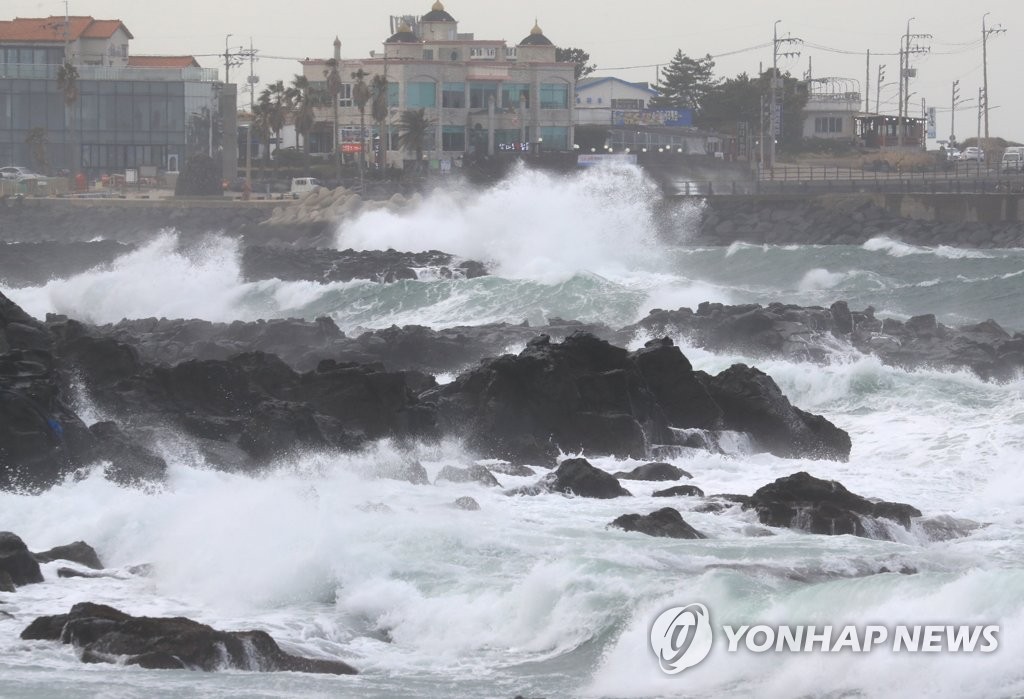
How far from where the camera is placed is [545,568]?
12758 mm

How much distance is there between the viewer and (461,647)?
1176 cm

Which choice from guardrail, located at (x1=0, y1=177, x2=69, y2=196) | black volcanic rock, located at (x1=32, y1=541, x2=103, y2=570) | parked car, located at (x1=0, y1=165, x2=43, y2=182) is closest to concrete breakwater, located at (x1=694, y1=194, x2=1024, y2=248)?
guardrail, located at (x1=0, y1=177, x2=69, y2=196)

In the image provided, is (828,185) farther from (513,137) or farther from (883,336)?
(883,336)

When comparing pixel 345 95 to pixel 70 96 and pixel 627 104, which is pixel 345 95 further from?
pixel 627 104

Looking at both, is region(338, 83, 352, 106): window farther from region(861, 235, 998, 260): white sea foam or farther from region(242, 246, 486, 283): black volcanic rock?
region(242, 246, 486, 283): black volcanic rock

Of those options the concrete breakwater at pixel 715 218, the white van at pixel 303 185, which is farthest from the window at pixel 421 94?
the concrete breakwater at pixel 715 218

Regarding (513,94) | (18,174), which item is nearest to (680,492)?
(18,174)

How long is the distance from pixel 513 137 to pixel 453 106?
10.2 feet

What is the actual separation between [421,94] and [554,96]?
638 cm

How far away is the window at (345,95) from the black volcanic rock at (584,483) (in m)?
61.9

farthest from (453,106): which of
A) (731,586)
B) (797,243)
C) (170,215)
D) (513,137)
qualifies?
(731,586)

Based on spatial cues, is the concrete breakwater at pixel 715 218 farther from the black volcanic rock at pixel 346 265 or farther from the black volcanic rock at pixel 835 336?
the black volcanic rock at pixel 835 336

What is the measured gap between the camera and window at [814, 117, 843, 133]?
8931cm

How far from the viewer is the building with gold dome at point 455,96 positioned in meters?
73.9
